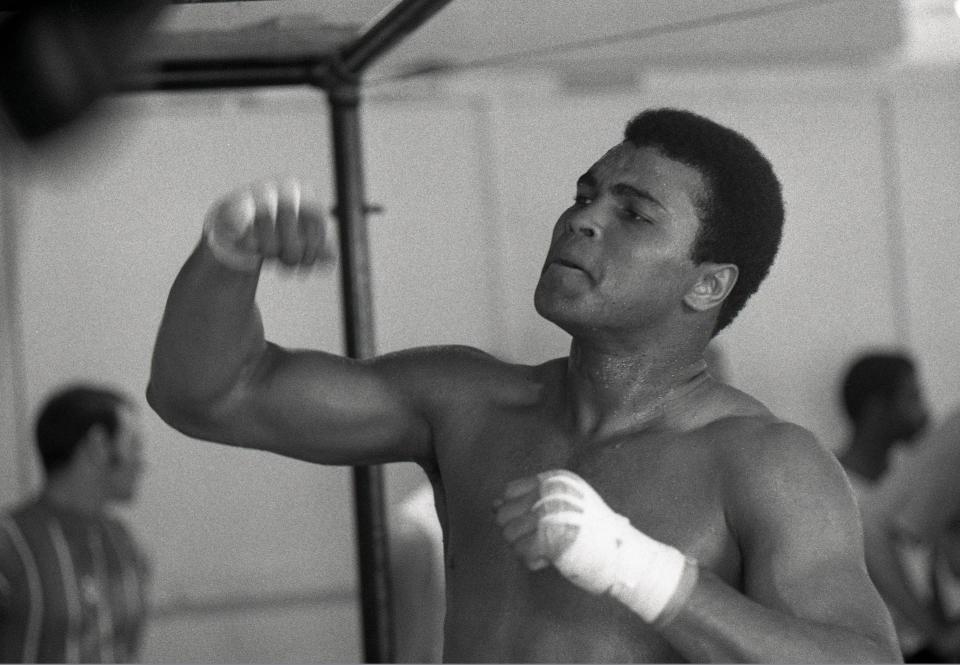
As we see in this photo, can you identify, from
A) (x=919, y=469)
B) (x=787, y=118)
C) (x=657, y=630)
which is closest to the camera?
(x=657, y=630)

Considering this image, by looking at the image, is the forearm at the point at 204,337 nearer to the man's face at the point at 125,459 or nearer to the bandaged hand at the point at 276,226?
the bandaged hand at the point at 276,226

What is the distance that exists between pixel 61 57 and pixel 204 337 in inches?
24.8

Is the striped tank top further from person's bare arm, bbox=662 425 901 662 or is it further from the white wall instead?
person's bare arm, bbox=662 425 901 662

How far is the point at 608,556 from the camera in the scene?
1.25 m

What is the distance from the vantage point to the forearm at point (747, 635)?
1.26 m

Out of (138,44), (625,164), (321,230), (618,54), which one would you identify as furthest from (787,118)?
(138,44)

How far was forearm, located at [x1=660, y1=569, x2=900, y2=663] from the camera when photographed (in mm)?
1258

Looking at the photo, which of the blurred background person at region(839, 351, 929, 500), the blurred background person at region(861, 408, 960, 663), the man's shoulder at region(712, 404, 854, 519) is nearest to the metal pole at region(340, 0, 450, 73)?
the man's shoulder at region(712, 404, 854, 519)

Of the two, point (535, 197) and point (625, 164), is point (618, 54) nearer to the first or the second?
point (625, 164)

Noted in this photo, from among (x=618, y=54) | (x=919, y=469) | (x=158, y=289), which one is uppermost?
(x=618, y=54)

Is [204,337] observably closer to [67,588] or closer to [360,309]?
[360,309]

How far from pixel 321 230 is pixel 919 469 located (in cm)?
184

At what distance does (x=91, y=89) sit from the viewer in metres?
0.90

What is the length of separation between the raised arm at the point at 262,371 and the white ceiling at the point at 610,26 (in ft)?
1.15
